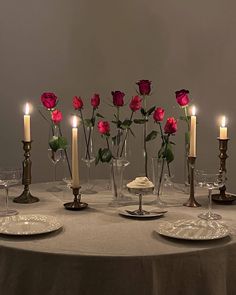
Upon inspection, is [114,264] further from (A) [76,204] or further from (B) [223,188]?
(B) [223,188]

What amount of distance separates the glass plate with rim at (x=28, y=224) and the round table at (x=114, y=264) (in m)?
0.02

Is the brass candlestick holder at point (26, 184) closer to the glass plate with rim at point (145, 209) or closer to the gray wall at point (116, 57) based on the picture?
the glass plate with rim at point (145, 209)

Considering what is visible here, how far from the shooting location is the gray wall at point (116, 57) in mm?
3090

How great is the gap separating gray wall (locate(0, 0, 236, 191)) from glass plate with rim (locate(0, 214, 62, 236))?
1.61m

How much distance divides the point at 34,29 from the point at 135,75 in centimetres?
69

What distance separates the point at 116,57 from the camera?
10.6 feet

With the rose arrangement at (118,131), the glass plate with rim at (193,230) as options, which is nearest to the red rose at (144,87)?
the rose arrangement at (118,131)

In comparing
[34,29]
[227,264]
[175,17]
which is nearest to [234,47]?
[175,17]

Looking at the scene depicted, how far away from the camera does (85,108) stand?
326 centimetres

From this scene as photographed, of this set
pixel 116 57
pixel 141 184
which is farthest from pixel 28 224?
pixel 116 57

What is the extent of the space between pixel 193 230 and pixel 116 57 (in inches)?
75.7

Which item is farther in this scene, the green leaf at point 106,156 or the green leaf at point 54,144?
the green leaf at point 54,144

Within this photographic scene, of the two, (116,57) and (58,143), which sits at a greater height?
(116,57)

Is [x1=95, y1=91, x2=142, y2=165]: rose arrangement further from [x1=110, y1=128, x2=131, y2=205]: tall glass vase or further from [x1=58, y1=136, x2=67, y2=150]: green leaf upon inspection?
[x1=58, y1=136, x2=67, y2=150]: green leaf
